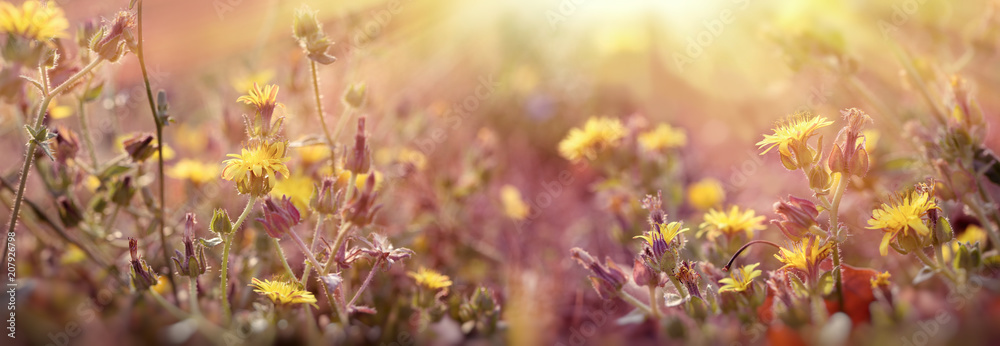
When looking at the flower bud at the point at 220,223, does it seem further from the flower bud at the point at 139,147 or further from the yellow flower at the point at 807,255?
the yellow flower at the point at 807,255

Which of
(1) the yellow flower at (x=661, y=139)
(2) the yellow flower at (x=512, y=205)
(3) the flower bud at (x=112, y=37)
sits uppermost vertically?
(3) the flower bud at (x=112, y=37)

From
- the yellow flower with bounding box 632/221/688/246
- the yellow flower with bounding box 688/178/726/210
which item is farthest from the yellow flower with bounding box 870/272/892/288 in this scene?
the yellow flower with bounding box 688/178/726/210

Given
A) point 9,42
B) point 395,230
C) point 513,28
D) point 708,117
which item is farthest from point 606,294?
point 513,28

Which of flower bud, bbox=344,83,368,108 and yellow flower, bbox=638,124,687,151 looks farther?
yellow flower, bbox=638,124,687,151

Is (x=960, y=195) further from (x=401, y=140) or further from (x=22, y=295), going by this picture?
(x=22, y=295)

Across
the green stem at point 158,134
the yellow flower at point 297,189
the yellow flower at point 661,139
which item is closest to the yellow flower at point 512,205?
the yellow flower at point 661,139

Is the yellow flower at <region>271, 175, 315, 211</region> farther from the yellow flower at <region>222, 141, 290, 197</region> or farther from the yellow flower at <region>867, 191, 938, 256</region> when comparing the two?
the yellow flower at <region>867, 191, 938, 256</region>

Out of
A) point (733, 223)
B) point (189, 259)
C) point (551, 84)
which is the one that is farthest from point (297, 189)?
point (551, 84)
